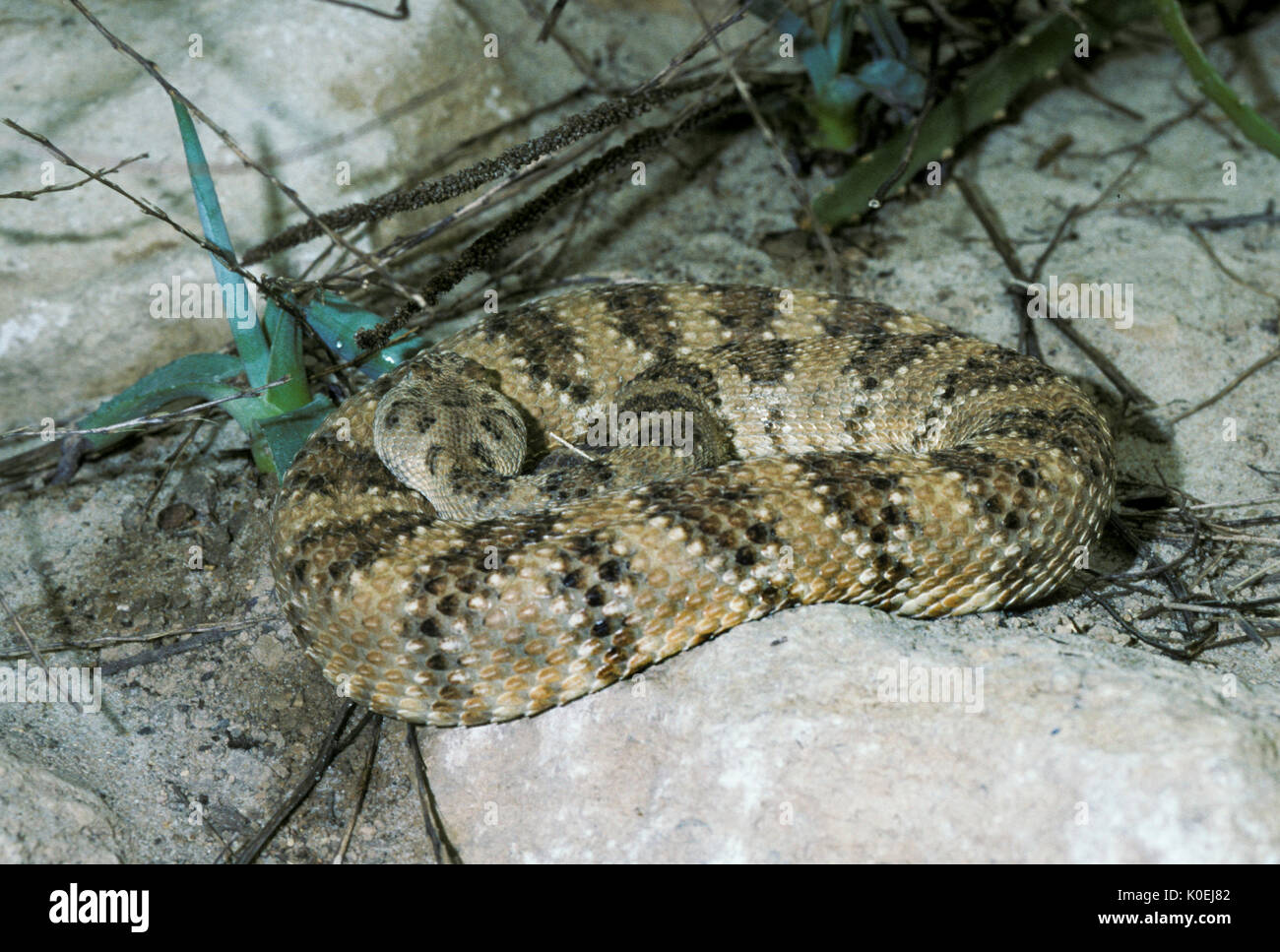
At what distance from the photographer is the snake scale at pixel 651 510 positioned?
354 centimetres

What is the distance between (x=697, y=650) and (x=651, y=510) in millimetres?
497

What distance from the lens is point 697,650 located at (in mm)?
3645

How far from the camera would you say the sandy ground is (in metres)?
3.06

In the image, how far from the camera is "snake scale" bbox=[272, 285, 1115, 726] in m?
3.54

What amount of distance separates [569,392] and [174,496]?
181cm

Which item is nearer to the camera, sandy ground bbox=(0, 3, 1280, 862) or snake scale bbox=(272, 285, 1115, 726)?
sandy ground bbox=(0, 3, 1280, 862)

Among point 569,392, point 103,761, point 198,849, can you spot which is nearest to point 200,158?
point 569,392

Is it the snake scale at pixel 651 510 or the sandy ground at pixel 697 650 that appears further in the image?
the snake scale at pixel 651 510

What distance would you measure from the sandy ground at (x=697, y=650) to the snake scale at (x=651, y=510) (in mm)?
195

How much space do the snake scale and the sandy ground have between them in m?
0.19

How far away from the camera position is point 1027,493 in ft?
12.4

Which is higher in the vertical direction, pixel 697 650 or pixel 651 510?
pixel 651 510

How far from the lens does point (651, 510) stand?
3.65 metres

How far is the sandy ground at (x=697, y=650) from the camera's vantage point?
3.06m
